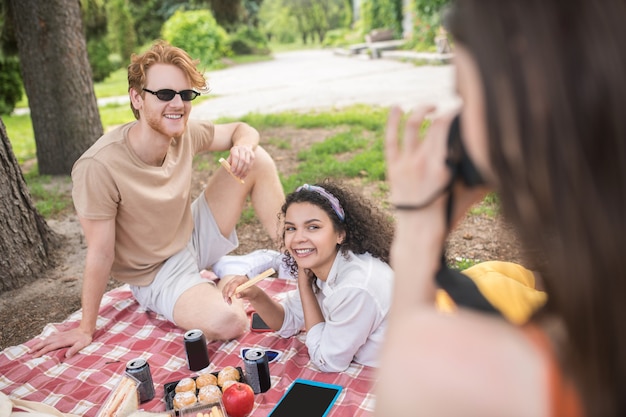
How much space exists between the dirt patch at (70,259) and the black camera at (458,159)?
1.92 metres

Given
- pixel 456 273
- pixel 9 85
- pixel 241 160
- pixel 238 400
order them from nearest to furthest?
pixel 456 273 < pixel 238 400 < pixel 241 160 < pixel 9 85

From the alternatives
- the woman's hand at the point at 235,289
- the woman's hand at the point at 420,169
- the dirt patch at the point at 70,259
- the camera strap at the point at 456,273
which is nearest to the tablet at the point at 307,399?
the woman's hand at the point at 235,289

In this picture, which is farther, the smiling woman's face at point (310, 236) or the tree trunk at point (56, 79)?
the tree trunk at point (56, 79)

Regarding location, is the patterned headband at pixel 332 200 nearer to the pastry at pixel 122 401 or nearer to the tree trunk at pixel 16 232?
the pastry at pixel 122 401

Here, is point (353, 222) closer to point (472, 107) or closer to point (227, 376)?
point (227, 376)

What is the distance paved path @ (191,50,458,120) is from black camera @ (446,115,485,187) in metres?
6.18

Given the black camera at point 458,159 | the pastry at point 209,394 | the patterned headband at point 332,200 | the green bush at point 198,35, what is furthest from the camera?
the green bush at point 198,35

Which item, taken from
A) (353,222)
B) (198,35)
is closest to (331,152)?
(353,222)

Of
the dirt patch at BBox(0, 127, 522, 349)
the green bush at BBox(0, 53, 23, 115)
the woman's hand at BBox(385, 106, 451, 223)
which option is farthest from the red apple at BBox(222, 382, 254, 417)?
the green bush at BBox(0, 53, 23, 115)

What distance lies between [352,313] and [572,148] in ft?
5.99

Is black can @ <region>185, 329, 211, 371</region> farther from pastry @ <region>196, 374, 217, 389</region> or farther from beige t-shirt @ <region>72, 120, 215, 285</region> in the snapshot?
beige t-shirt @ <region>72, 120, 215, 285</region>

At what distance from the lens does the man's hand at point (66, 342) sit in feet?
10.0

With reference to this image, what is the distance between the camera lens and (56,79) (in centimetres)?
590

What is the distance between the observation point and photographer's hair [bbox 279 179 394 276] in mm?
2730
